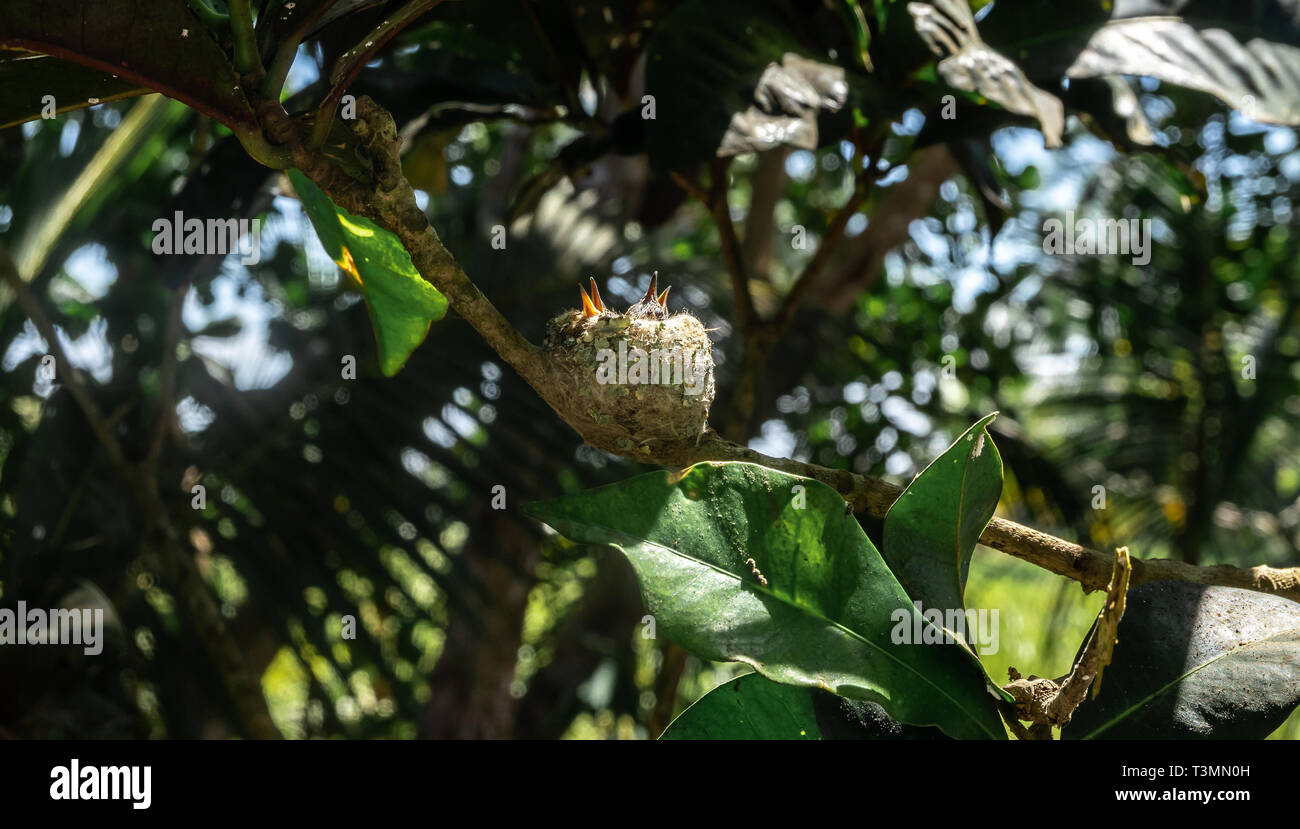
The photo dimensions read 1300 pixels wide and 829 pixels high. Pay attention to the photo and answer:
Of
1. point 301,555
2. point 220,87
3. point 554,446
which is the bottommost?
point 301,555

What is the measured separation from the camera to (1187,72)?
4.40 ft

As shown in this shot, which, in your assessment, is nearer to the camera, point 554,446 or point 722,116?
point 722,116

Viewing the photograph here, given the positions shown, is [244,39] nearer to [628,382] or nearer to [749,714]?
[628,382]

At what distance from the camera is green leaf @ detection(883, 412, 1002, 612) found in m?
0.85

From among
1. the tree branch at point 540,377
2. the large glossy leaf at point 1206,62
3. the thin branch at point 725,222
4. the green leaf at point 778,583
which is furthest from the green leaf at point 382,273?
the large glossy leaf at point 1206,62

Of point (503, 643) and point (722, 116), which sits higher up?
point (722, 116)

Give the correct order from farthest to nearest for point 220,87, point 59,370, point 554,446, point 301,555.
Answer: point 554,446 → point 301,555 → point 59,370 → point 220,87

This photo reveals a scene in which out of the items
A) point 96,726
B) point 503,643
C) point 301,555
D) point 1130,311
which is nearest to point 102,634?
point 96,726

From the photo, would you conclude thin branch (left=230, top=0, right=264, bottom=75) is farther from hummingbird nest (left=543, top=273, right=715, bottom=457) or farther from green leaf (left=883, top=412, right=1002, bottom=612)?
green leaf (left=883, top=412, right=1002, bottom=612)

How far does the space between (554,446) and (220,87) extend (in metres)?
1.49

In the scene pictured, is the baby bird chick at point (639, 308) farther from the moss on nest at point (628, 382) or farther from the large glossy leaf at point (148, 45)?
the large glossy leaf at point (148, 45)

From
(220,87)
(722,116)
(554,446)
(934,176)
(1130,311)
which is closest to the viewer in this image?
(220,87)

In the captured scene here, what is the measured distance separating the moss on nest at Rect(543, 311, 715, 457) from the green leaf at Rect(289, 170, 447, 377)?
0.15 m
